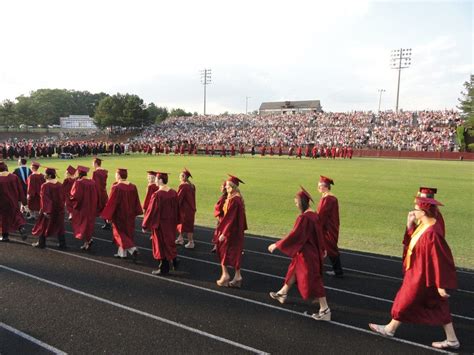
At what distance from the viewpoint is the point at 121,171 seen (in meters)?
8.48

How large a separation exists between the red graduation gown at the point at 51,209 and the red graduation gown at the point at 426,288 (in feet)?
23.9

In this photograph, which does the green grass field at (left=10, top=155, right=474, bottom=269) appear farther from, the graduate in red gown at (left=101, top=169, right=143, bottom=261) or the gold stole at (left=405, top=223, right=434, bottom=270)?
the gold stole at (left=405, top=223, right=434, bottom=270)

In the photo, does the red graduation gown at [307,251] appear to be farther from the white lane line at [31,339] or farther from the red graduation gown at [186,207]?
the red graduation gown at [186,207]

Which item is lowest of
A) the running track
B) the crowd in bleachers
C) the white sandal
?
the running track

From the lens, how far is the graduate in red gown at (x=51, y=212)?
8656 millimetres

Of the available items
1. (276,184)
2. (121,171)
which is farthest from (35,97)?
(121,171)

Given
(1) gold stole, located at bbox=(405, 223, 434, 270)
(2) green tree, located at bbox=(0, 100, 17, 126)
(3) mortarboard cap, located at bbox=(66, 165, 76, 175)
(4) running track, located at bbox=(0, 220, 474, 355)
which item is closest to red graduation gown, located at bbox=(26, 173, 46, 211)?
(3) mortarboard cap, located at bbox=(66, 165, 76, 175)

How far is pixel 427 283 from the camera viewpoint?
4719mm

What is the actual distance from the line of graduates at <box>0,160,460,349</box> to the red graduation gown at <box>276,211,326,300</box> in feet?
0.05

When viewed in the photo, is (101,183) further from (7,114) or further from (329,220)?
(7,114)

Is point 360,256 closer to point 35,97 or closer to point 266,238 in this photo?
point 266,238

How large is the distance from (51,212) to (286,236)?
5737mm

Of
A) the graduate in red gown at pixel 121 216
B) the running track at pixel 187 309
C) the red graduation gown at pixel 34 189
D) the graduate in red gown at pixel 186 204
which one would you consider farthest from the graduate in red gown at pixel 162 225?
the red graduation gown at pixel 34 189

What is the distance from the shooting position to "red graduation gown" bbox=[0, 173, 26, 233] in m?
9.27
